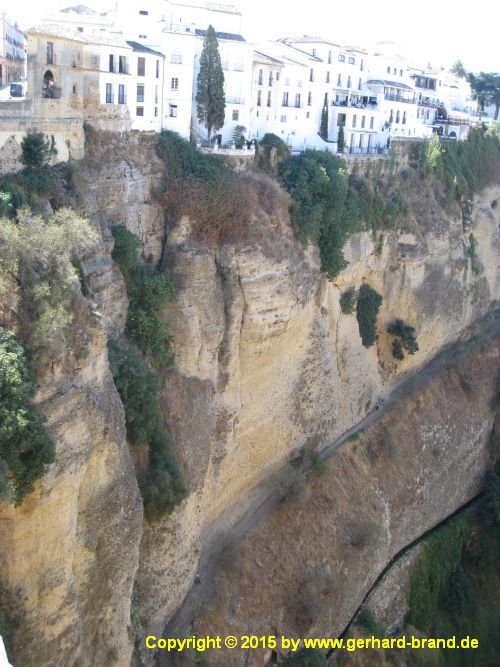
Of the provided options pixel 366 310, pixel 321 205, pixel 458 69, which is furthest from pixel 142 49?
pixel 458 69

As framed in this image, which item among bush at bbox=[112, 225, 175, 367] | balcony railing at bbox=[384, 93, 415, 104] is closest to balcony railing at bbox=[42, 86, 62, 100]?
bush at bbox=[112, 225, 175, 367]

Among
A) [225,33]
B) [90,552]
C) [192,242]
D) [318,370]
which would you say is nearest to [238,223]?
[192,242]

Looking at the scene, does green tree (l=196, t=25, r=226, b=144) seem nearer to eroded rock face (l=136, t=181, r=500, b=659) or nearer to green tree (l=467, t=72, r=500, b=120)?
eroded rock face (l=136, t=181, r=500, b=659)

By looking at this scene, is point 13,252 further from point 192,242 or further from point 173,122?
point 173,122

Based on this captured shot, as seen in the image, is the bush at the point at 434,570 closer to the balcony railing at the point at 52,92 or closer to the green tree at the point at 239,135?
the green tree at the point at 239,135

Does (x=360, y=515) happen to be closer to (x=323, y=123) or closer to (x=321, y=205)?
(x=321, y=205)

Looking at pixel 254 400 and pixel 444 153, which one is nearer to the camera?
pixel 254 400

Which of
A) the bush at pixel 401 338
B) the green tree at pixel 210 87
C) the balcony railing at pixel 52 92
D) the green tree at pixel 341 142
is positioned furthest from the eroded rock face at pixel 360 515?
the balcony railing at pixel 52 92
